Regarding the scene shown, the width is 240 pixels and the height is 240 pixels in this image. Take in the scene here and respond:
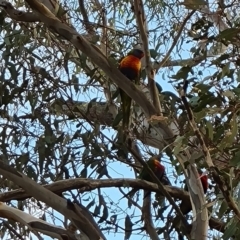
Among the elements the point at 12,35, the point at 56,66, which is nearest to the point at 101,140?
the point at 56,66

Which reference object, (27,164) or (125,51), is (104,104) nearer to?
(125,51)

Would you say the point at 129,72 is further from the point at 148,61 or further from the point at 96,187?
the point at 96,187

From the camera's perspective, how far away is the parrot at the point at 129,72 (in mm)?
2143

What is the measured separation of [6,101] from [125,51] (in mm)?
577

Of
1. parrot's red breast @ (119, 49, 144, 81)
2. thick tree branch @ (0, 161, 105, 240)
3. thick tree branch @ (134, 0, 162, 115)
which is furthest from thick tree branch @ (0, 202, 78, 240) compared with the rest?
parrot's red breast @ (119, 49, 144, 81)

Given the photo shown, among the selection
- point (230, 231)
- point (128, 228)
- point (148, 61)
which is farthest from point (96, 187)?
point (230, 231)

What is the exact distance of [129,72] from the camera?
2.26 meters

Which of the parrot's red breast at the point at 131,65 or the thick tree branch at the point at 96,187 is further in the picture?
the parrot's red breast at the point at 131,65

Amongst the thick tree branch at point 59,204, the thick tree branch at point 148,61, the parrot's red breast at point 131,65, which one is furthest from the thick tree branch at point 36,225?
the parrot's red breast at point 131,65

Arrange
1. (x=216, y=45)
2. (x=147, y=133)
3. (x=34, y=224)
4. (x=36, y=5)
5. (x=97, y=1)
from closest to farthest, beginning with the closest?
(x=34, y=224), (x=36, y=5), (x=216, y=45), (x=147, y=133), (x=97, y=1)

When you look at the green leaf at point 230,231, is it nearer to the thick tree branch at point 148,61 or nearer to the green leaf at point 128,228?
the thick tree branch at point 148,61

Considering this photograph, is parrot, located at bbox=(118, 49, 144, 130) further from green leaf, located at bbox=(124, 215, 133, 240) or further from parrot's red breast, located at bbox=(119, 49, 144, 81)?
green leaf, located at bbox=(124, 215, 133, 240)

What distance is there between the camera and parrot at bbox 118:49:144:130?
214 centimetres

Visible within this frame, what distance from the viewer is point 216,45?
2258mm
